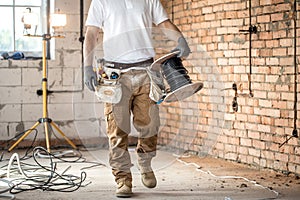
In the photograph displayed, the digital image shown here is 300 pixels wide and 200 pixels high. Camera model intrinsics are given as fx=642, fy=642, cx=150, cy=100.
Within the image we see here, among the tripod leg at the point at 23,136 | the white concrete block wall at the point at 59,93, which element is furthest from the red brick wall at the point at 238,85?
the tripod leg at the point at 23,136

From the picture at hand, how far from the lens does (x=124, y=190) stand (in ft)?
14.8

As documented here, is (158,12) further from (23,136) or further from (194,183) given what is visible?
(23,136)

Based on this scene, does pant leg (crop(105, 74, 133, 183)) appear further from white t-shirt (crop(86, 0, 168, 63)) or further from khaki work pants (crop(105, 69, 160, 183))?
white t-shirt (crop(86, 0, 168, 63))

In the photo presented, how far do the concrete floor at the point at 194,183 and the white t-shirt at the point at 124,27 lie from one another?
3.26 ft

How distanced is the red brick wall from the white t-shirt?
4.62 ft

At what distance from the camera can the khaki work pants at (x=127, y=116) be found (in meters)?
4.56

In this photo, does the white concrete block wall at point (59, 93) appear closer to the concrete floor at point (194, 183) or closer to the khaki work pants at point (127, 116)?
the concrete floor at point (194, 183)

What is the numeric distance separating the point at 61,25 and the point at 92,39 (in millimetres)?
2395

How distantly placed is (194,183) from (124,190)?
0.78 meters

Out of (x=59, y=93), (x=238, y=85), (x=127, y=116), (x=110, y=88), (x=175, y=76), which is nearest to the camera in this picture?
(x=175, y=76)

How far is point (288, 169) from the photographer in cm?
545

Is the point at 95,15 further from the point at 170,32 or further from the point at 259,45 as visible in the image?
the point at 259,45

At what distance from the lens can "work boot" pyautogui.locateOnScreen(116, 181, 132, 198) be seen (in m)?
4.50

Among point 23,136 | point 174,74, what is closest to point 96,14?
point 174,74
